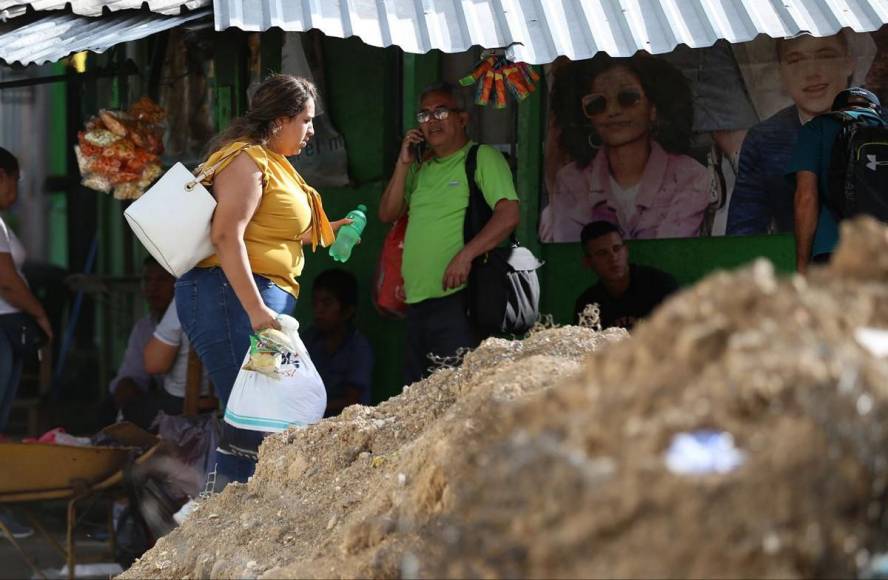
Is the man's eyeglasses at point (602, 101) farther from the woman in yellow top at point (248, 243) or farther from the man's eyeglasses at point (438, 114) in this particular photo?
the woman in yellow top at point (248, 243)

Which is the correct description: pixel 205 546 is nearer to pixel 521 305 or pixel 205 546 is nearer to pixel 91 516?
pixel 521 305

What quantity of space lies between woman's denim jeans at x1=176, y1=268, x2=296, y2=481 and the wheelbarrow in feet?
4.14

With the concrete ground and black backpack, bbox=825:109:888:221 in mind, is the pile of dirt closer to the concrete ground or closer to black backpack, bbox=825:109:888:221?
black backpack, bbox=825:109:888:221

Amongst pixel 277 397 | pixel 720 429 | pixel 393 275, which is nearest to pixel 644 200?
pixel 393 275

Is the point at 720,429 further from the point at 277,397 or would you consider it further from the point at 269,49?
the point at 269,49

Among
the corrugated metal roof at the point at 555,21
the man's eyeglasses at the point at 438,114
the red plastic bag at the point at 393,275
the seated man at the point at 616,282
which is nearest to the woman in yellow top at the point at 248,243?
the corrugated metal roof at the point at 555,21

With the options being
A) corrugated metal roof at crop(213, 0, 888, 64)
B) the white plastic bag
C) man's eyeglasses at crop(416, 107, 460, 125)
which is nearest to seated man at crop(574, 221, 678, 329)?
man's eyeglasses at crop(416, 107, 460, 125)

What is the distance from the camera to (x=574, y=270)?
22.1 ft

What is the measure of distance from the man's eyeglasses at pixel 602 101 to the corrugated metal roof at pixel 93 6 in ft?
7.06

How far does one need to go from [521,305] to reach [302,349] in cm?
145

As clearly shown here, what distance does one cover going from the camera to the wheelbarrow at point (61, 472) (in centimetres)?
575

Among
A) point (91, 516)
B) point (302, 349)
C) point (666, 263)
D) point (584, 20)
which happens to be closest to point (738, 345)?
point (302, 349)

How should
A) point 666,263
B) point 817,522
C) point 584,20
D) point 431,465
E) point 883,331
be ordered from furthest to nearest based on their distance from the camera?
point 666,263 → point 584,20 → point 431,465 → point 883,331 → point 817,522

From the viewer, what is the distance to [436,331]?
601cm
